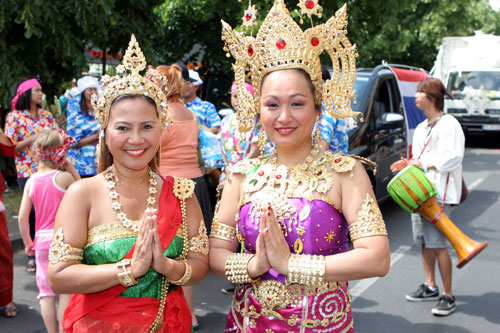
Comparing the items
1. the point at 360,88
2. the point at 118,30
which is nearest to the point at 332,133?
the point at 360,88

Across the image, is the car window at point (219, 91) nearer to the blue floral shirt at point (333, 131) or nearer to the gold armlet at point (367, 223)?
the blue floral shirt at point (333, 131)

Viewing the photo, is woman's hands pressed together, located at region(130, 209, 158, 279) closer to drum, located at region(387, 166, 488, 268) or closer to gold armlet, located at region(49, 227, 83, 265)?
gold armlet, located at region(49, 227, 83, 265)

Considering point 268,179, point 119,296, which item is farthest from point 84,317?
A: point 268,179

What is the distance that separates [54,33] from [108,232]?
694cm

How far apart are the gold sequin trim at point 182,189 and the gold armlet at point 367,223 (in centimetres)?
73

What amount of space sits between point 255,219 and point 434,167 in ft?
10.8

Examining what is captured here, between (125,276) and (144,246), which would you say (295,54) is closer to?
(144,246)

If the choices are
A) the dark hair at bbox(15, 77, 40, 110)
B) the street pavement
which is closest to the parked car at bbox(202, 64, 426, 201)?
the street pavement

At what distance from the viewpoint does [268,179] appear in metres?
2.31

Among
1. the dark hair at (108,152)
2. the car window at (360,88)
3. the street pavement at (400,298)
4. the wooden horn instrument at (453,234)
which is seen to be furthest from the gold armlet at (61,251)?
the car window at (360,88)

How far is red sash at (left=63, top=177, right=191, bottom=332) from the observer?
220cm

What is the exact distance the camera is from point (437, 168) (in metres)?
4.98

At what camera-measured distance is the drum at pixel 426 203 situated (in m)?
4.72

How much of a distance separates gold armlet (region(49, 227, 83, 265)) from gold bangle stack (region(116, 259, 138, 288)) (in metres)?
0.19
